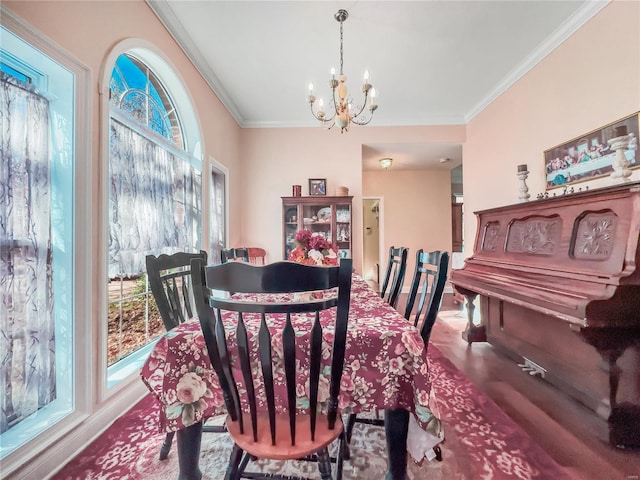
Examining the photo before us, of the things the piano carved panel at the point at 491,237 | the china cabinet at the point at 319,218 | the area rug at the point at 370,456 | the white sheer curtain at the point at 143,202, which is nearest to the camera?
the area rug at the point at 370,456

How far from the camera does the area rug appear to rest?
4.03 ft

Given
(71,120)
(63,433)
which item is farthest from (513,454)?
(71,120)

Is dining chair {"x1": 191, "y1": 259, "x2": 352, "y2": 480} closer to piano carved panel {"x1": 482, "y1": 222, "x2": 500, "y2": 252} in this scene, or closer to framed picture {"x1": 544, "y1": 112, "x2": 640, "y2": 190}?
piano carved panel {"x1": 482, "y1": 222, "x2": 500, "y2": 252}

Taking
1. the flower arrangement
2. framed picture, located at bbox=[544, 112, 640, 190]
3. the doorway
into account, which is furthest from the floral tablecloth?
the doorway

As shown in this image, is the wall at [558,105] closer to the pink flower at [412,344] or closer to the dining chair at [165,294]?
the pink flower at [412,344]

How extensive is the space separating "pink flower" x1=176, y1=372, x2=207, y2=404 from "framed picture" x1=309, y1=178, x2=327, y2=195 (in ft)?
11.2

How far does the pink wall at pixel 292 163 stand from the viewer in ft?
13.6

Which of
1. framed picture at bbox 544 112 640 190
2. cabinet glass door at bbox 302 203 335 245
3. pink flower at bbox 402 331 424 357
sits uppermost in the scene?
framed picture at bbox 544 112 640 190

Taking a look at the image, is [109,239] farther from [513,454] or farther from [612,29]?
[612,29]

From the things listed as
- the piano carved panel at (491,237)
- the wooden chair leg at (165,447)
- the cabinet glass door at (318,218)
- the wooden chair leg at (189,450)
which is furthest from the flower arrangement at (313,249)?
the cabinet glass door at (318,218)

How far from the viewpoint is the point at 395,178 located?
5605 mm

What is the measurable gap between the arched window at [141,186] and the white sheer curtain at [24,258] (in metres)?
0.40

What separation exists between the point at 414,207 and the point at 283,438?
5293 millimetres

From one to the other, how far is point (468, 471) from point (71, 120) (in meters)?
2.60
